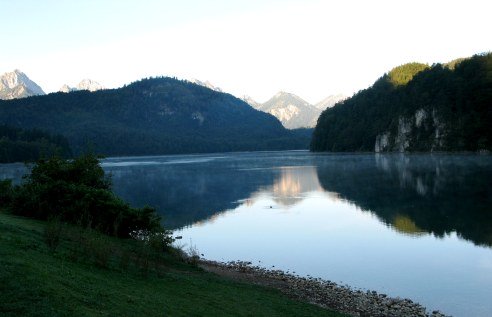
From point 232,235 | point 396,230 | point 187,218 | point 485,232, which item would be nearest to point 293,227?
point 232,235

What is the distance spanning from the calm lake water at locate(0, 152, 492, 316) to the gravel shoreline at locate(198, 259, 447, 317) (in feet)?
3.95

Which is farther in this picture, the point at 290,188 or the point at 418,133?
the point at 418,133

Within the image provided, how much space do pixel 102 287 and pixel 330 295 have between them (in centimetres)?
1085

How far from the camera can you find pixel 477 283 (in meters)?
22.1

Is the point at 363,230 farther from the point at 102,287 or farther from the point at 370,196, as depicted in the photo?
the point at 102,287

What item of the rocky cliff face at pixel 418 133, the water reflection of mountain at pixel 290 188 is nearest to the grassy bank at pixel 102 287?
the water reflection of mountain at pixel 290 188

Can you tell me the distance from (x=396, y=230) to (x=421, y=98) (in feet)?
515

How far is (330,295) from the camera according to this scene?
20.4 metres

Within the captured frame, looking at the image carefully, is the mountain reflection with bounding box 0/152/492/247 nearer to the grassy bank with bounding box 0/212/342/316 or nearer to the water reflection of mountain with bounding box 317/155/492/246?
the water reflection of mountain with bounding box 317/155/492/246

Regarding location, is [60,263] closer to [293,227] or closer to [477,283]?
[477,283]

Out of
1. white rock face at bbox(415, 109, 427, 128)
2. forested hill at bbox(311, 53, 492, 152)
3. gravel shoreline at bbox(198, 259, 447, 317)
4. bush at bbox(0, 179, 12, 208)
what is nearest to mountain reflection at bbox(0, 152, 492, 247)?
gravel shoreline at bbox(198, 259, 447, 317)

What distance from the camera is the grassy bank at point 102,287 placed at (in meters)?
10.6

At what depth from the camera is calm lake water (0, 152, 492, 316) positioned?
23281 mm

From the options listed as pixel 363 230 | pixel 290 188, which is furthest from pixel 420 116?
pixel 363 230
